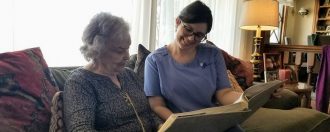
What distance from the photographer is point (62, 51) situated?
188cm

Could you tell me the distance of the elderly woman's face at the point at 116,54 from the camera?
1105 millimetres

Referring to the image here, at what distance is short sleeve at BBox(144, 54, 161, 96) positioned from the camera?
140cm

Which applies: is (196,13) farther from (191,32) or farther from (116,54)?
(116,54)

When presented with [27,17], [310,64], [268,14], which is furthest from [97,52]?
[310,64]

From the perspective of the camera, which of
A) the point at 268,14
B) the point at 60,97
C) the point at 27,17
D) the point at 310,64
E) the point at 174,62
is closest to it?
the point at 60,97

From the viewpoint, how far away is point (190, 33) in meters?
1.40

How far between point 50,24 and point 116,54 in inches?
34.1

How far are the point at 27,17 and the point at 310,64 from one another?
2517mm

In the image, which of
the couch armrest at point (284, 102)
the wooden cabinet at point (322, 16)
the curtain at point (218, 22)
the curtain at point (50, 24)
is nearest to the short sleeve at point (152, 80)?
→ the curtain at point (50, 24)

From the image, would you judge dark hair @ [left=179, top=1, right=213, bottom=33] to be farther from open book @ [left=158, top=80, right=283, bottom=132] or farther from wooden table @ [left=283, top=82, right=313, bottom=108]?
wooden table @ [left=283, top=82, right=313, bottom=108]

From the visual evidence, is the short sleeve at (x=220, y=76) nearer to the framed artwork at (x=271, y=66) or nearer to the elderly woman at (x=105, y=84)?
the elderly woman at (x=105, y=84)

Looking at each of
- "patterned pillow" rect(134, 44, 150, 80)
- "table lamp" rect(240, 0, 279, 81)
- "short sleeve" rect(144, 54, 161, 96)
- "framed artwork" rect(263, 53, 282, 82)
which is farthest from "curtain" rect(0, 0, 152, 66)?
"framed artwork" rect(263, 53, 282, 82)

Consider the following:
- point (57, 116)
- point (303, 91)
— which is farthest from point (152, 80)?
point (303, 91)

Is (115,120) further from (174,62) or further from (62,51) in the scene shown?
(62,51)
